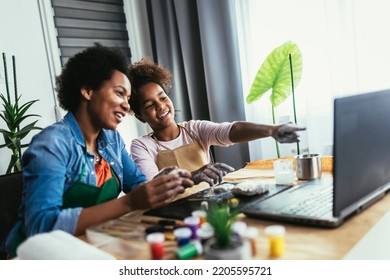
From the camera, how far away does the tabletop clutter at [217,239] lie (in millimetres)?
548

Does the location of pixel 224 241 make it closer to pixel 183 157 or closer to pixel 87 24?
pixel 183 157

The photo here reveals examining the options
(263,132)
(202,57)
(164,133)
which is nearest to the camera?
(263,132)

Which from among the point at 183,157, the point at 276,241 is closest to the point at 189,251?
the point at 276,241

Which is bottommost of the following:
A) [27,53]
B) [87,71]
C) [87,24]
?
[87,71]

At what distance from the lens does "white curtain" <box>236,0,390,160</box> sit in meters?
1.79

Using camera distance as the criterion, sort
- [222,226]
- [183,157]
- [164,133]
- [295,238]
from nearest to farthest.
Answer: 1. [222,226]
2. [295,238]
3. [183,157]
4. [164,133]

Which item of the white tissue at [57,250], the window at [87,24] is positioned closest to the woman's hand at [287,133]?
the white tissue at [57,250]

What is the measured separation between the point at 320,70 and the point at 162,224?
1489 millimetres

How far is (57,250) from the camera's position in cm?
59

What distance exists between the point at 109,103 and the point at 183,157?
53 cm

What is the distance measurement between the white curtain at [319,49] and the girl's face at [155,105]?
809 millimetres

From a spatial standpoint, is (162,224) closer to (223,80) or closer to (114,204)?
(114,204)

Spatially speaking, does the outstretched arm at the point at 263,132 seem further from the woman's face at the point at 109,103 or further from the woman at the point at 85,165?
the woman's face at the point at 109,103
